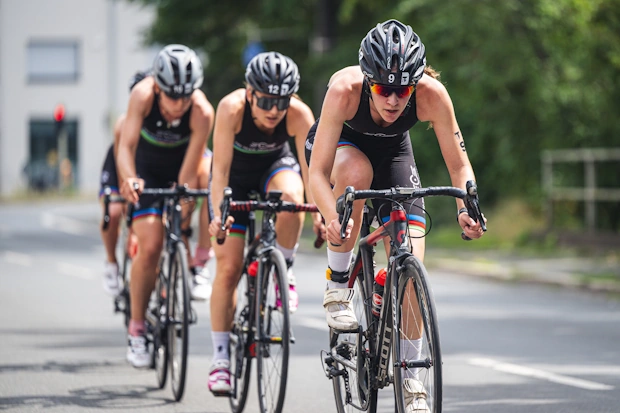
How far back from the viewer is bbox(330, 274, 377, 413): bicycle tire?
237 inches

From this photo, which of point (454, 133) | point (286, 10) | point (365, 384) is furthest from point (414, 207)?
point (286, 10)

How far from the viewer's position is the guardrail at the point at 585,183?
63.6ft

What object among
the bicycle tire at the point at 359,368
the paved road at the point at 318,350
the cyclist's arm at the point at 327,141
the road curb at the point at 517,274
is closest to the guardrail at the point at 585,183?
the road curb at the point at 517,274

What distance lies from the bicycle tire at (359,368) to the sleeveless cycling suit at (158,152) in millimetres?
2515

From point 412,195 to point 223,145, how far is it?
2.05 meters

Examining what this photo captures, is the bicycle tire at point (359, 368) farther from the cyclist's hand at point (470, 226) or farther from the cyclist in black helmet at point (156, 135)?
the cyclist in black helmet at point (156, 135)

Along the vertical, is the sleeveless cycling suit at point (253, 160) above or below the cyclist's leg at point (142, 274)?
above

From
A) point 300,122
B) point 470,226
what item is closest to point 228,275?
point 300,122

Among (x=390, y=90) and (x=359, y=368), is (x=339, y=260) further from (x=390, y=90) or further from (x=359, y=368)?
(x=390, y=90)

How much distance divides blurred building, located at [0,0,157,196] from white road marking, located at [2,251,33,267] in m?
35.6

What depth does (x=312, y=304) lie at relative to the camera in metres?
13.7

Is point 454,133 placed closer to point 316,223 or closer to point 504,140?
point 316,223

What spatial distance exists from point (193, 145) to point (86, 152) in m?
51.4

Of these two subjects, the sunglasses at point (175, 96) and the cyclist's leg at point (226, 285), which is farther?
the sunglasses at point (175, 96)
